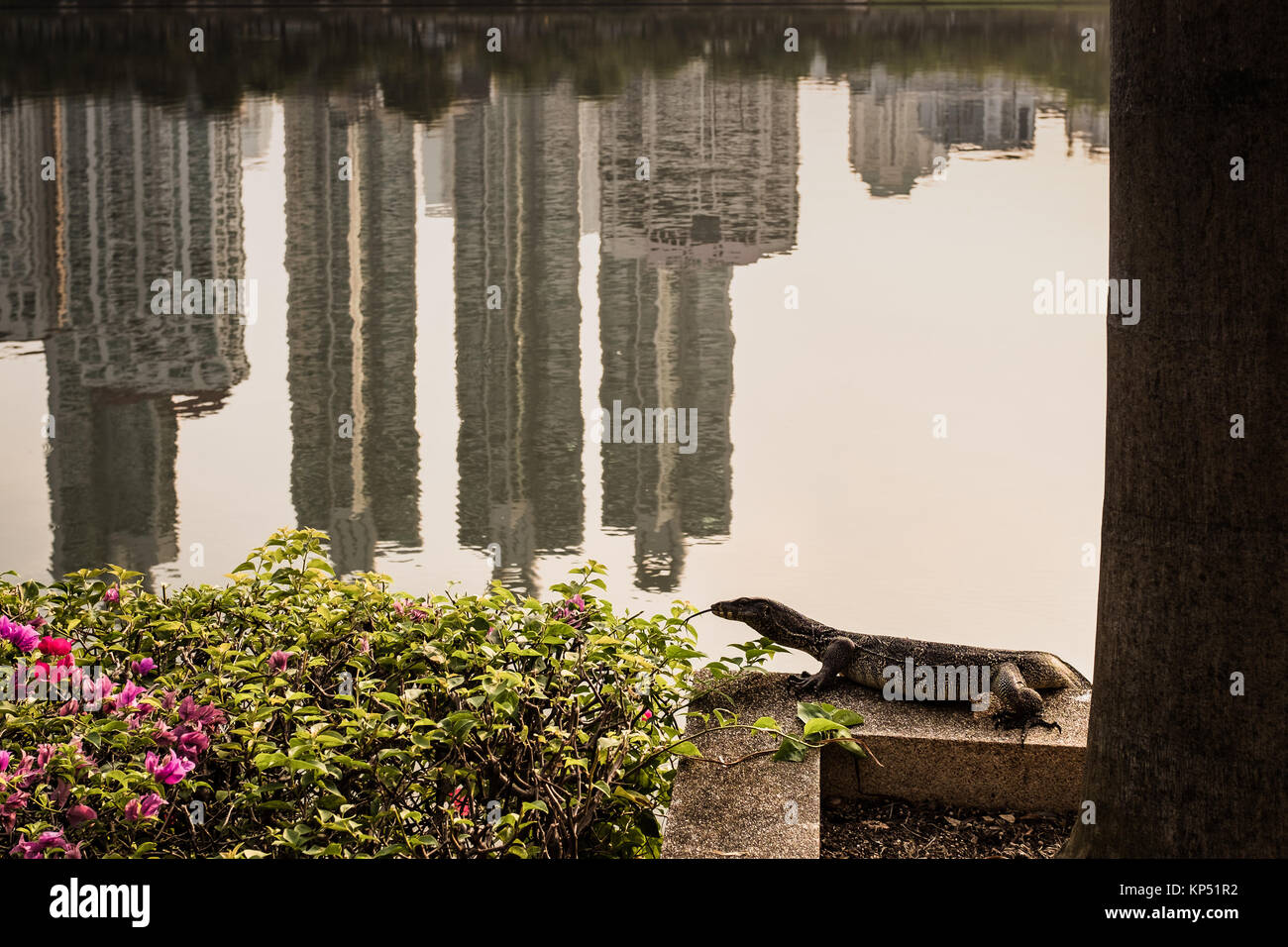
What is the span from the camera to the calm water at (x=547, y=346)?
548cm

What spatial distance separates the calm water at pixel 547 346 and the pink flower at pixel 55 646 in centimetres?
220

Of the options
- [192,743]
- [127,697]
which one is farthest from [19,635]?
[192,743]

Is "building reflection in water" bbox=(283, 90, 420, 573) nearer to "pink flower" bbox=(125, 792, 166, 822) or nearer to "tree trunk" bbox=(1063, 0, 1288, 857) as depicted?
"pink flower" bbox=(125, 792, 166, 822)

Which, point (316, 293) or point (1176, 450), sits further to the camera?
point (316, 293)

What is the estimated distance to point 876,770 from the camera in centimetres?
313

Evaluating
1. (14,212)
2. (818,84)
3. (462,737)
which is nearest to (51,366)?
(14,212)

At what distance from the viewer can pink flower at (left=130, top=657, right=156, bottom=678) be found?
9.99 feet

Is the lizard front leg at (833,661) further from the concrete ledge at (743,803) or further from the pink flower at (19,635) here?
the pink flower at (19,635)

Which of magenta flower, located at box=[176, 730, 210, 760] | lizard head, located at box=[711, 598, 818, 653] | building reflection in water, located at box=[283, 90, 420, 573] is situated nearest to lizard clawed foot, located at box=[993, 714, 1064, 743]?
lizard head, located at box=[711, 598, 818, 653]

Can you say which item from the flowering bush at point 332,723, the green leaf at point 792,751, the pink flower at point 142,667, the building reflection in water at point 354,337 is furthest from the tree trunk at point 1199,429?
the building reflection in water at point 354,337

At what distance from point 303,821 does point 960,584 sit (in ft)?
10.6

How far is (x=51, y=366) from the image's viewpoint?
7.82 metres
